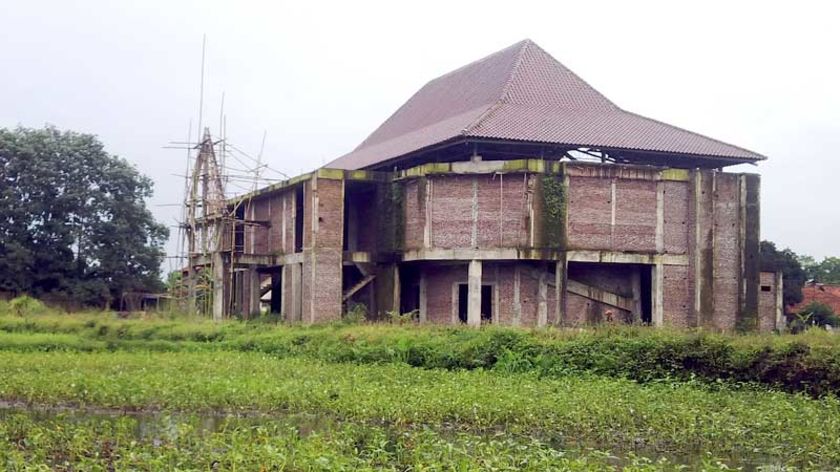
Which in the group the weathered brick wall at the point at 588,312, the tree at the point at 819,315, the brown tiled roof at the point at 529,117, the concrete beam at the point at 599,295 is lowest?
the tree at the point at 819,315

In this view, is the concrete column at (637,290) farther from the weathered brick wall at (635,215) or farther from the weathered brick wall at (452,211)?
the weathered brick wall at (452,211)

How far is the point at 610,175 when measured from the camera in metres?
28.8

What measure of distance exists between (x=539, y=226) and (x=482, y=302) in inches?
131

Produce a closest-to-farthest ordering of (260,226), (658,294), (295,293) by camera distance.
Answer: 1. (658,294)
2. (295,293)
3. (260,226)

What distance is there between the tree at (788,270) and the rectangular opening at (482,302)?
15602mm

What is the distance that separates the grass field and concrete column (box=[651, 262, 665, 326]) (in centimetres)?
851

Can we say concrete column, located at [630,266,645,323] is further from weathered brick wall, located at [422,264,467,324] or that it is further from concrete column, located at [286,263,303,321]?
concrete column, located at [286,263,303,321]

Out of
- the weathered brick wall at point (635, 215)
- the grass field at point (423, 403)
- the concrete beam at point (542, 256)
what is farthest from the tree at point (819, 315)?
the grass field at point (423, 403)

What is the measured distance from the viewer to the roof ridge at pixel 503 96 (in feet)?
95.2

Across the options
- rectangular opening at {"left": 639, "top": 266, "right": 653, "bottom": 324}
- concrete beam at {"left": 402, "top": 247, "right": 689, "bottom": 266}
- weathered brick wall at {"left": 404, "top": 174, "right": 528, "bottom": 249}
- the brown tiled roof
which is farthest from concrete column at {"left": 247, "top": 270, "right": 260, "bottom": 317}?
rectangular opening at {"left": 639, "top": 266, "right": 653, "bottom": 324}

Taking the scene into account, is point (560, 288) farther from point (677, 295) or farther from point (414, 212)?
point (414, 212)

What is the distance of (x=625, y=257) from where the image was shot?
2889 cm

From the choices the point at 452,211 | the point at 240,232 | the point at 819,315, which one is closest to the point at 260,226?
the point at 240,232

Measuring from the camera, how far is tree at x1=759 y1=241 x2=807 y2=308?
4159 cm
